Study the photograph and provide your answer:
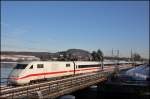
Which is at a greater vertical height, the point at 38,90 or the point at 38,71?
the point at 38,71

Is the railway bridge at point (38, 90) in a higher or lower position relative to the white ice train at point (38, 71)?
lower

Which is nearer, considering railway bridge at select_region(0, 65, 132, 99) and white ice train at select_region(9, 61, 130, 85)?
railway bridge at select_region(0, 65, 132, 99)

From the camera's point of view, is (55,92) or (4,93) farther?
(55,92)

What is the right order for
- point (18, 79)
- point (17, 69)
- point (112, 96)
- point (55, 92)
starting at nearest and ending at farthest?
point (55, 92) < point (18, 79) < point (17, 69) < point (112, 96)

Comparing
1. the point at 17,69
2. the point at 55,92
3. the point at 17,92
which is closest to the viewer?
the point at 17,92

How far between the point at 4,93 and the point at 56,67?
18433mm

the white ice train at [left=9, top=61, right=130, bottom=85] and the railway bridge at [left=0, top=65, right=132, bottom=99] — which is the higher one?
the white ice train at [left=9, top=61, right=130, bottom=85]

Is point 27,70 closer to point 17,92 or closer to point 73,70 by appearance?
point 17,92

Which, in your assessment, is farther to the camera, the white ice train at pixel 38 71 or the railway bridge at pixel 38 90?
the white ice train at pixel 38 71

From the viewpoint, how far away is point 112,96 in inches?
1437

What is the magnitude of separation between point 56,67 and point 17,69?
792 centimetres

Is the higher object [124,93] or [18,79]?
[18,79]

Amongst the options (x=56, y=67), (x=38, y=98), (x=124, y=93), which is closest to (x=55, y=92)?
(x=38, y=98)

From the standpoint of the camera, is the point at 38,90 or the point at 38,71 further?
the point at 38,71
